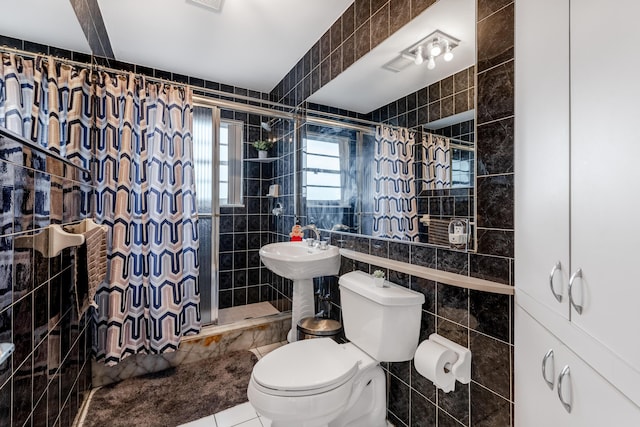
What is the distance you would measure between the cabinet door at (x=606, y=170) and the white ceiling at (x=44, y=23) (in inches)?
60.2

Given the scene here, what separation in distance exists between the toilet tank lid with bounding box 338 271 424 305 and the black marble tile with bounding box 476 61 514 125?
822 millimetres

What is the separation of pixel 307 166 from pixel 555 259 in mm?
1921

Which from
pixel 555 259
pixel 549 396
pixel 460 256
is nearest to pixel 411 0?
pixel 460 256

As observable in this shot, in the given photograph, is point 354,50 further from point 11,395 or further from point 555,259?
point 11,395

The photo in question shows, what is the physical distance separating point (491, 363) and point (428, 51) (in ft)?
4.77

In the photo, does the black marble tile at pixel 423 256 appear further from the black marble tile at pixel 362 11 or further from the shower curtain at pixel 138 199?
the shower curtain at pixel 138 199

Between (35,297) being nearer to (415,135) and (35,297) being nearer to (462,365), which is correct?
(462,365)

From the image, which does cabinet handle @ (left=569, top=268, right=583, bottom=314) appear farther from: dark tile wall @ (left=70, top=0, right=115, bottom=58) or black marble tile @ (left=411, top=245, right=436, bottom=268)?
dark tile wall @ (left=70, top=0, right=115, bottom=58)

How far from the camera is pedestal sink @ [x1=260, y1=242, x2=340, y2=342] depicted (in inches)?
73.9

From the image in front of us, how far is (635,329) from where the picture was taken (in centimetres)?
50

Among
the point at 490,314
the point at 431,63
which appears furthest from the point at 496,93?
the point at 490,314

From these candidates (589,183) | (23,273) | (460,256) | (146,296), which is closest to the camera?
(589,183)

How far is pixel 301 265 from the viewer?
187 cm

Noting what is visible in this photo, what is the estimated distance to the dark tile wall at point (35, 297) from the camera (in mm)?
836
